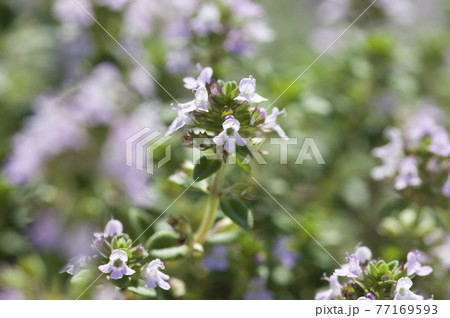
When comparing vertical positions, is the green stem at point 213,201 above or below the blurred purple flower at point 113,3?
below

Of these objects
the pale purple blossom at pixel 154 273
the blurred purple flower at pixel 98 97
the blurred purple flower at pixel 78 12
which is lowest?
the pale purple blossom at pixel 154 273

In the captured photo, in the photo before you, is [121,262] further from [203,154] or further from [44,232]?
[44,232]

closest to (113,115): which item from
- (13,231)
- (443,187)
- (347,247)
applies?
(13,231)

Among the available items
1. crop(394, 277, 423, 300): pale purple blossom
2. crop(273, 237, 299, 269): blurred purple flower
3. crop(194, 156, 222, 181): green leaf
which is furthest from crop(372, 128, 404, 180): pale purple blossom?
crop(194, 156, 222, 181): green leaf

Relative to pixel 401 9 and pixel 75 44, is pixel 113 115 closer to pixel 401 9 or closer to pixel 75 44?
pixel 75 44

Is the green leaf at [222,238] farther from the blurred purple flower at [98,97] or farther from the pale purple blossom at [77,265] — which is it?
the blurred purple flower at [98,97]

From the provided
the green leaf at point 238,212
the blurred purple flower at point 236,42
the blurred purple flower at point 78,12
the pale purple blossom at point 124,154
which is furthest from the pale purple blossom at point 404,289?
the blurred purple flower at point 78,12

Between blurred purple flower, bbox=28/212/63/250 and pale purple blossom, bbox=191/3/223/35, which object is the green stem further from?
blurred purple flower, bbox=28/212/63/250
